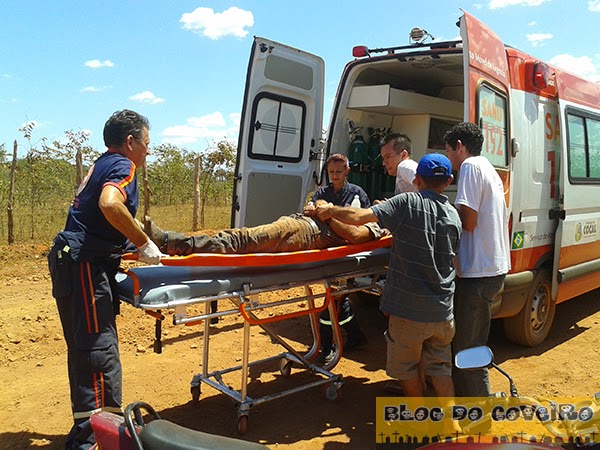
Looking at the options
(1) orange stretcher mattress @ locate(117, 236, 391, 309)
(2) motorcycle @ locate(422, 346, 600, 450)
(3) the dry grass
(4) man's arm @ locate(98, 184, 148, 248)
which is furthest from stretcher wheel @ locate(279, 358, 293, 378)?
(3) the dry grass

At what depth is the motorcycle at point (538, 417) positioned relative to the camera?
1952mm

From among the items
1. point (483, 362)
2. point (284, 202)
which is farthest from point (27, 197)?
point (483, 362)

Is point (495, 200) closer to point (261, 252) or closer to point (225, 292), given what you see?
point (261, 252)

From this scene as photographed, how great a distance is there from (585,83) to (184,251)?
462 centimetres

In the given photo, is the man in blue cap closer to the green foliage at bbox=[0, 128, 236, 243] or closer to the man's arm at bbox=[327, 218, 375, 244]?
the man's arm at bbox=[327, 218, 375, 244]

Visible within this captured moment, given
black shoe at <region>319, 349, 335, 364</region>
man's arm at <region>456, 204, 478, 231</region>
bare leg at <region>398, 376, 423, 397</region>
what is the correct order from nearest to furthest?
1. bare leg at <region>398, 376, 423, 397</region>
2. man's arm at <region>456, 204, 478, 231</region>
3. black shoe at <region>319, 349, 335, 364</region>

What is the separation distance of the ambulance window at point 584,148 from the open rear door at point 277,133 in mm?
2445

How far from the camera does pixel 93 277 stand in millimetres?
2947

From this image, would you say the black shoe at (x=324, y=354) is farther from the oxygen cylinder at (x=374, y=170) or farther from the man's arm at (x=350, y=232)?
the oxygen cylinder at (x=374, y=170)

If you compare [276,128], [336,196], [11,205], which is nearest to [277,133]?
[276,128]

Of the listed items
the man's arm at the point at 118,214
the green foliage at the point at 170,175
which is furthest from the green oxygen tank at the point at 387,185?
the green foliage at the point at 170,175

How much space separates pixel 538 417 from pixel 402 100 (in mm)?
3860

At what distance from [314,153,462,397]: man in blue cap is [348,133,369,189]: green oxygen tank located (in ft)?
8.21

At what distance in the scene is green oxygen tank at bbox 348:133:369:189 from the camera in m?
5.59
